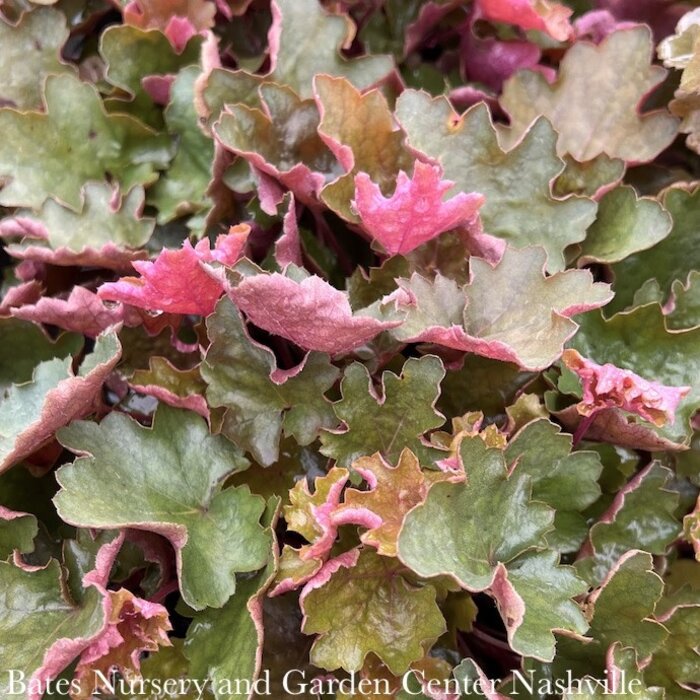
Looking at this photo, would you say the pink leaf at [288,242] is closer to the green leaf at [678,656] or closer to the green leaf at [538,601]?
the green leaf at [538,601]

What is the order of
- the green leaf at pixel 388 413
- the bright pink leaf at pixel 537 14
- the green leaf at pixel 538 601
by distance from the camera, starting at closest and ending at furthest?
1. the green leaf at pixel 538 601
2. the green leaf at pixel 388 413
3. the bright pink leaf at pixel 537 14

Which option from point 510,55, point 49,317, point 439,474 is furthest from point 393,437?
point 510,55

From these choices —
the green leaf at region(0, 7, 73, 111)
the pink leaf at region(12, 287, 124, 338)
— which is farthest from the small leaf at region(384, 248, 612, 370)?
the green leaf at region(0, 7, 73, 111)

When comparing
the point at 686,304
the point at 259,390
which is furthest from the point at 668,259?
the point at 259,390

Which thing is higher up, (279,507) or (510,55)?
(510,55)

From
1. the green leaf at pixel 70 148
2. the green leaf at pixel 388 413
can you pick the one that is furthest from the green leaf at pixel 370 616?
the green leaf at pixel 70 148

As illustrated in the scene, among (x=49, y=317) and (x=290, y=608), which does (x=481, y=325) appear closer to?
(x=290, y=608)
